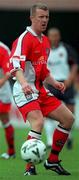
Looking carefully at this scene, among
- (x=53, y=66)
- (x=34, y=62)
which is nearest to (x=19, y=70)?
(x=34, y=62)

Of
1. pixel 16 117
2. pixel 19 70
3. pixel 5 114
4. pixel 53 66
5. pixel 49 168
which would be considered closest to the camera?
pixel 19 70

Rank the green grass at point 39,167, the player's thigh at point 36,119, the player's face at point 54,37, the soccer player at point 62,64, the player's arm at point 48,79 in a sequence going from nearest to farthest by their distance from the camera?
the player's thigh at point 36,119 → the green grass at point 39,167 → the player's arm at point 48,79 → the player's face at point 54,37 → the soccer player at point 62,64

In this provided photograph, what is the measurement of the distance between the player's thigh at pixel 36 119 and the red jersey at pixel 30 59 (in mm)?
246

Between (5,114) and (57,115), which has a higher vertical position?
(57,115)

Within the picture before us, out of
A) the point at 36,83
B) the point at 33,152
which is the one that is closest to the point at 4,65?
the point at 36,83

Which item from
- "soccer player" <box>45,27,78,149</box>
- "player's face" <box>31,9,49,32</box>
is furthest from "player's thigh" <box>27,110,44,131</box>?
"soccer player" <box>45,27,78,149</box>

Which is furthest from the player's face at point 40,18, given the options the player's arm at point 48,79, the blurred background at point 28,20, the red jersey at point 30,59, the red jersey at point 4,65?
the blurred background at point 28,20

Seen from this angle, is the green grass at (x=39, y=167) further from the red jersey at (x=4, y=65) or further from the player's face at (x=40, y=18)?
the player's face at (x=40, y=18)

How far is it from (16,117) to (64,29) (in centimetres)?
652

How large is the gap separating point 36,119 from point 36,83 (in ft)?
2.05

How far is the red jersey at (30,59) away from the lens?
392 inches

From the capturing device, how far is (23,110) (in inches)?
397

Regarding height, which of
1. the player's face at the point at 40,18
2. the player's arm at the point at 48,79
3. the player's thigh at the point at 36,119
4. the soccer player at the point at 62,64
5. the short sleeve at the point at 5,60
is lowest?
the soccer player at the point at 62,64

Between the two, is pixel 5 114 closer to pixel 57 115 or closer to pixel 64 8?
pixel 57 115
